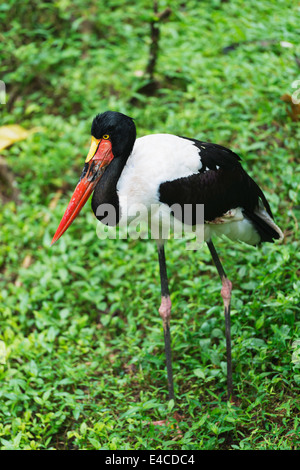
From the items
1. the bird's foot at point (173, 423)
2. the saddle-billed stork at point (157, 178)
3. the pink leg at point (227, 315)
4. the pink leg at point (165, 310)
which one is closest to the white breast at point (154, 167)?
the saddle-billed stork at point (157, 178)

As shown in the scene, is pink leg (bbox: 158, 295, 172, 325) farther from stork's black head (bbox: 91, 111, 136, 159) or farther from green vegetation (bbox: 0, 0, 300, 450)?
stork's black head (bbox: 91, 111, 136, 159)

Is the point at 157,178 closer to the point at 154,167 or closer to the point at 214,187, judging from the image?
the point at 154,167

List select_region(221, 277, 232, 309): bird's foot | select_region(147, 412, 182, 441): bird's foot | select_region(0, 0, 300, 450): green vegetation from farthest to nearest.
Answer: select_region(221, 277, 232, 309): bird's foot < select_region(0, 0, 300, 450): green vegetation < select_region(147, 412, 182, 441): bird's foot

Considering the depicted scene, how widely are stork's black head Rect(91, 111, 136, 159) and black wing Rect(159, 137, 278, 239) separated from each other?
0.29 metres

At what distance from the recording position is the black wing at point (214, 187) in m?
2.92

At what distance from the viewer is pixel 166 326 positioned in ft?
10.8

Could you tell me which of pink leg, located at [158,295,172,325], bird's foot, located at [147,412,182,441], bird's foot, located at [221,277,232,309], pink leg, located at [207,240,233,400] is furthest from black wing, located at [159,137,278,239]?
bird's foot, located at [147,412,182,441]

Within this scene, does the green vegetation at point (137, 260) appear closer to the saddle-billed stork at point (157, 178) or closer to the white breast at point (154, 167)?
the saddle-billed stork at point (157, 178)

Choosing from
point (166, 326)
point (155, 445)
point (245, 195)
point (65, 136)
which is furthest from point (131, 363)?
point (65, 136)

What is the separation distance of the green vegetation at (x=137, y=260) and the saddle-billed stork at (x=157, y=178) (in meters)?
0.27

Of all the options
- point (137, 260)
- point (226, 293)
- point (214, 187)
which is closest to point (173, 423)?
point (226, 293)

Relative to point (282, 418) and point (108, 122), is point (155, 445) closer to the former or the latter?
point (282, 418)

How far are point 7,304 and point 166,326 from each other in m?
1.35

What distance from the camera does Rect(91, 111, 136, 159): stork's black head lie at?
2.92m
